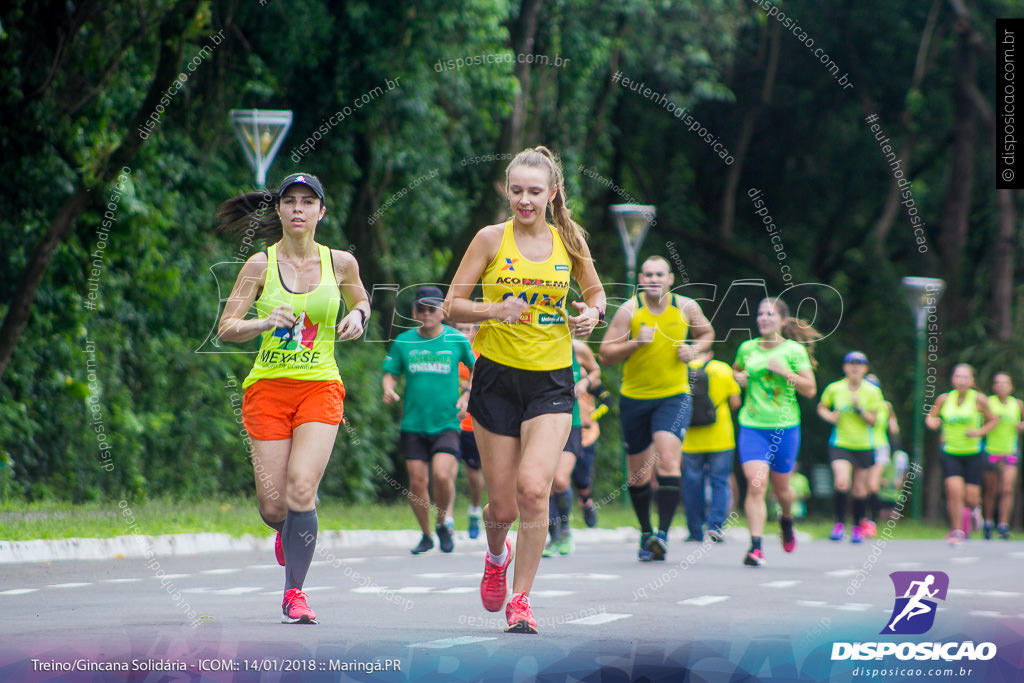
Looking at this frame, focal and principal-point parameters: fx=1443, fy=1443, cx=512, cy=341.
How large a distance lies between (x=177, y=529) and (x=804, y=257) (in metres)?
20.0

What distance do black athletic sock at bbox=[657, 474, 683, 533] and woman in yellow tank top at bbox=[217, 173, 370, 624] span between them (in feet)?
16.0

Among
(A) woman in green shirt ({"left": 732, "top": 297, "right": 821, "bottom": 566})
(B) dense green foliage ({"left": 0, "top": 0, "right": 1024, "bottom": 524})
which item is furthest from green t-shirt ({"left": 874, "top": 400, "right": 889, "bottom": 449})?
(A) woman in green shirt ({"left": 732, "top": 297, "right": 821, "bottom": 566})

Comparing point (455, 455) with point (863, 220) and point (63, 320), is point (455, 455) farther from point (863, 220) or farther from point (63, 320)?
point (863, 220)

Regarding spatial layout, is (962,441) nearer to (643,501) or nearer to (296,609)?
(643,501)

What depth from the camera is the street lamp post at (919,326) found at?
75.7 feet

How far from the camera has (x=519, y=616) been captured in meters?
6.26

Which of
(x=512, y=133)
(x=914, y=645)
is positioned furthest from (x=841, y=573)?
(x=512, y=133)

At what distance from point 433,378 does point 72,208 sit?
385 cm

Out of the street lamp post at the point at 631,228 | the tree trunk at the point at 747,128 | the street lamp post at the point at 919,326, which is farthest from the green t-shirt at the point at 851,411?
the tree trunk at the point at 747,128

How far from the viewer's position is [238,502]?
14773mm

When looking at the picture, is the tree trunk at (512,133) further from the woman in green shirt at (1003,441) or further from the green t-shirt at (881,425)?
the woman in green shirt at (1003,441)

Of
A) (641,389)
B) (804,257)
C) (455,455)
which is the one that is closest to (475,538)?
(455,455)

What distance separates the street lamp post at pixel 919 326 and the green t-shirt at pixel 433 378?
41.0ft

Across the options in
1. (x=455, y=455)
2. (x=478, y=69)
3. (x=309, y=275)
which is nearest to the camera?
(x=309, y=275)
